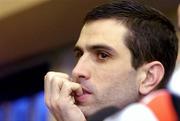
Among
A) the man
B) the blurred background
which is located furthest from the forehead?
the blurred background

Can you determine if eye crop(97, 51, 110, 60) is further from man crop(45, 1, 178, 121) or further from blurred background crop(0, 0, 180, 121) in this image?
blurred background crop(0, 0, 180, 121)

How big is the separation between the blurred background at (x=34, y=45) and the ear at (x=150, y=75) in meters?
0.97

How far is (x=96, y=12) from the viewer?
125cm

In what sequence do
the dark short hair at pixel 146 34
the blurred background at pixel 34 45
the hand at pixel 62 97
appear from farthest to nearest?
the blurred background at pixel 34 45 < the dark short hair at pixel 146 34 < the hand at pixel 62 97

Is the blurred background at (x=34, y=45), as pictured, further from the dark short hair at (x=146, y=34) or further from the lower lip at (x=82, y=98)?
the lower lip at (x=82, y=98)

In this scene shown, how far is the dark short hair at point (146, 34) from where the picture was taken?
116cm

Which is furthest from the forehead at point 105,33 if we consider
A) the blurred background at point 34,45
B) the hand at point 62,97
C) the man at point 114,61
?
the blurred background at point 34,45

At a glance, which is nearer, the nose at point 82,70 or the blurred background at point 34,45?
the nose at point 82,70

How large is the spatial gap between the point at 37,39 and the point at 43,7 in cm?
43

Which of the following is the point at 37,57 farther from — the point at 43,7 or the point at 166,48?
the point at 166,48

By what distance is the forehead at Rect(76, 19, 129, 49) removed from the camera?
3.77 ft

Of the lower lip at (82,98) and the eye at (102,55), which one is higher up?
the eye at (102,55)

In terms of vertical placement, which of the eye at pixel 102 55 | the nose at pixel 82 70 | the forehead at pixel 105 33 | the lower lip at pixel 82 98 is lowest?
the lower lip at pixel 82 98

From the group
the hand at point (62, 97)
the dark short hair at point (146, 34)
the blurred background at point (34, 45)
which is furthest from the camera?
the blurred background at point (34, 45)
